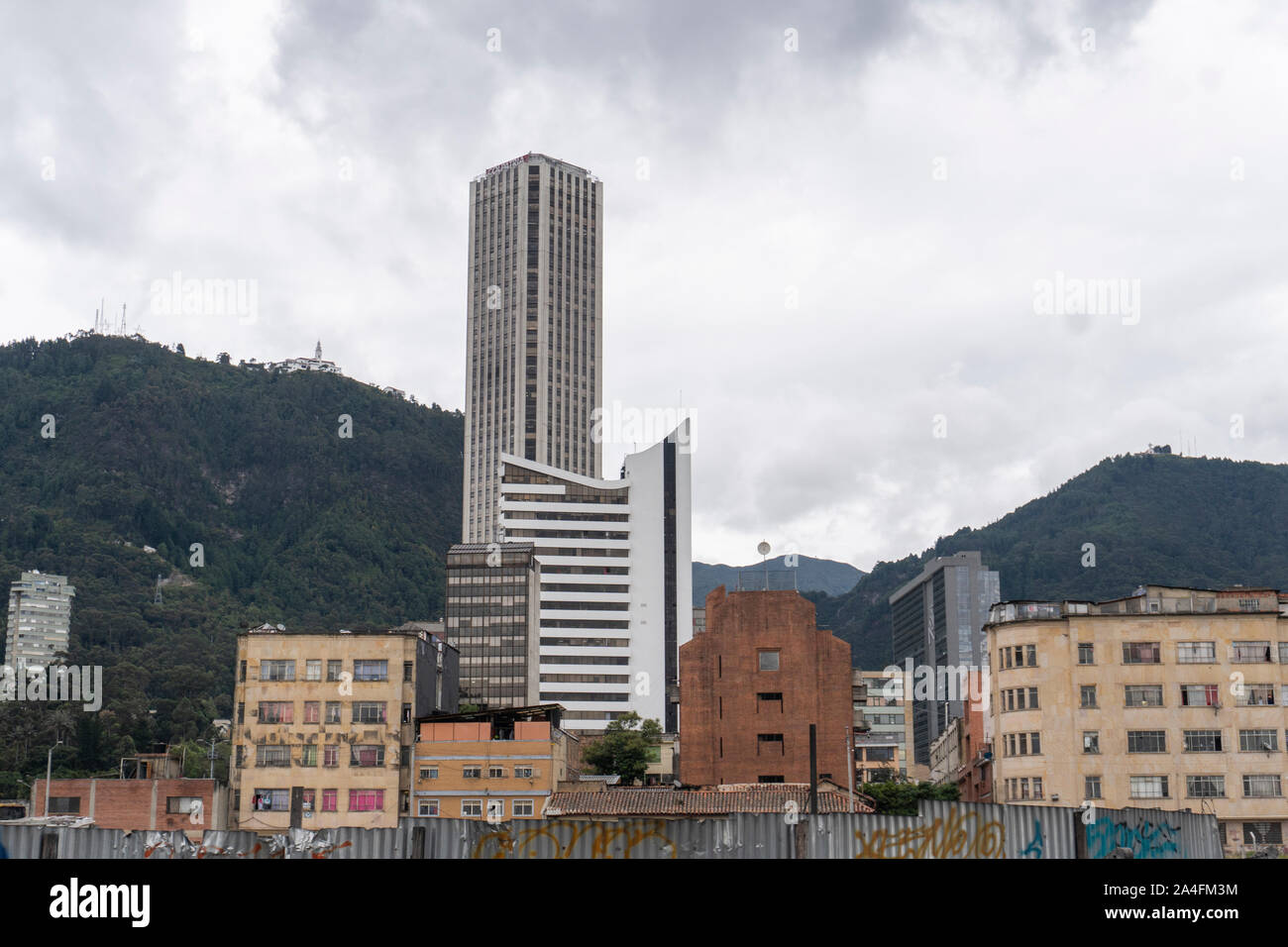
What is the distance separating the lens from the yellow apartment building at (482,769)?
99.4 meters

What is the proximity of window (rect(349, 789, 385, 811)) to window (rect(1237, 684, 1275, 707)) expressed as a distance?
197 ft

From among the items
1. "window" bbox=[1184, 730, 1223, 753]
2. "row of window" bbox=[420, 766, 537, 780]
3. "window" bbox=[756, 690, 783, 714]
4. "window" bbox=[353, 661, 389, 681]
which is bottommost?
"row of window" bbox=[420, 766, 537, 780]

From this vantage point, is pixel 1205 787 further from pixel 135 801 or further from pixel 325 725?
pixel 135 801

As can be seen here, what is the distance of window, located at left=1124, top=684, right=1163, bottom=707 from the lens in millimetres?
87688

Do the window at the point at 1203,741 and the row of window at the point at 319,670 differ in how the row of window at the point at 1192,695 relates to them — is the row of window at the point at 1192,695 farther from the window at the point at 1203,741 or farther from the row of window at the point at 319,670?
the row of window at the point at 319,670

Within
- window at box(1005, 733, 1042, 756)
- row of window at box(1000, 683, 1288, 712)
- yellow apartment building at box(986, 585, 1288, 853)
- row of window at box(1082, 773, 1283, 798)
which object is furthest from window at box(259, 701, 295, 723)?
row of window at box(1082, 773, 1283, 798)

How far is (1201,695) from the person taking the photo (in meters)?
87.2

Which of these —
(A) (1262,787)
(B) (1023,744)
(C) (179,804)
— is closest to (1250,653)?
(A) (1262,787)

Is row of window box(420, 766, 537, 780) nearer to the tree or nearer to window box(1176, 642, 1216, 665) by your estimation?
the tree

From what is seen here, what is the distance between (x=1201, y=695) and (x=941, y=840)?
66.4 meters

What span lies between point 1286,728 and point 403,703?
61.5 m
